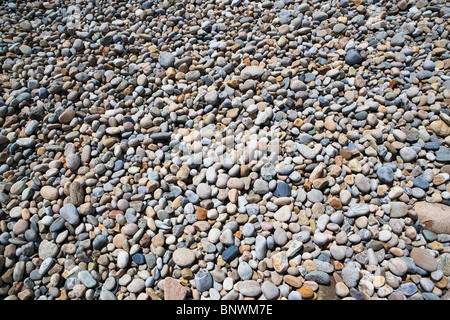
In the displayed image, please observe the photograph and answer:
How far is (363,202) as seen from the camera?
6.04 feet

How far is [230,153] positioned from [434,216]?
125 centimetres

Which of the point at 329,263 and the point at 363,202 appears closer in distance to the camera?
the point at 329,263

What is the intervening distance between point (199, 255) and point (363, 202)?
1.03m

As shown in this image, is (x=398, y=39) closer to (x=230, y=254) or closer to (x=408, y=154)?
(x=408, y=154)

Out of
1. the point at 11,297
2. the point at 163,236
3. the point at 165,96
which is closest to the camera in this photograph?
the point at 11,297

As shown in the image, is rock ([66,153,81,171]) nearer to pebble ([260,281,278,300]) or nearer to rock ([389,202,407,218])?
pebble ([260,281,278,300])

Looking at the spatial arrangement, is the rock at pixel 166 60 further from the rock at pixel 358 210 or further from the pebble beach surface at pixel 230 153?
the rock at pixel 358 210

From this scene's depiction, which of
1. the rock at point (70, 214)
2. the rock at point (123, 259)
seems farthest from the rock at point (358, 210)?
the rock at point (70, 214)

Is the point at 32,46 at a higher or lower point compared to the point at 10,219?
higher

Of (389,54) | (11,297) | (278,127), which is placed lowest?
(11,297)

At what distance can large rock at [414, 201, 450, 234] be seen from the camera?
1688mm

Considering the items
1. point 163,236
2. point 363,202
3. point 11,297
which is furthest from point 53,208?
point 363,202

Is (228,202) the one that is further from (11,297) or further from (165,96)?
(11,297)

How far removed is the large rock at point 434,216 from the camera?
5.54 ft
